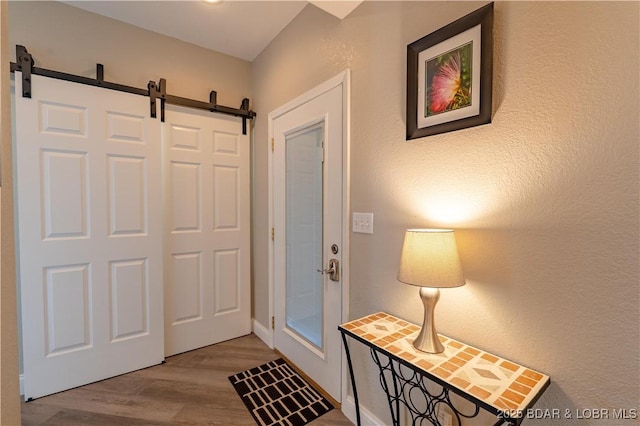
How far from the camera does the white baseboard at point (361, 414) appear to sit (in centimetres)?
148

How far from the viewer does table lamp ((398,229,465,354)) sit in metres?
0.98

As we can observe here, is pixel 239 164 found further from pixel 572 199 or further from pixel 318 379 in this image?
pixel 572 199

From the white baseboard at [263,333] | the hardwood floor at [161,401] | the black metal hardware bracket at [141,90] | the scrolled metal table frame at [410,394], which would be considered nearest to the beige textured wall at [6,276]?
the hardwood floor at [161,401]

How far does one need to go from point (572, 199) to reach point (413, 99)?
2.41ft

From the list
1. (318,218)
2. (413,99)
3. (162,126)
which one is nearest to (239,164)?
(162,126)

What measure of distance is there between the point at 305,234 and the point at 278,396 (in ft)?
3.63

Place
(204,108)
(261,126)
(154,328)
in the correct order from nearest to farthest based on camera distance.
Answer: (154,328), (204,108), (261,126)

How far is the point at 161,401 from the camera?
1.79 metres

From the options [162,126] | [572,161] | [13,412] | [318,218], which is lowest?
[13,412]

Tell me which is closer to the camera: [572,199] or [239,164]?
[572,199]

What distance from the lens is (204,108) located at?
241cm

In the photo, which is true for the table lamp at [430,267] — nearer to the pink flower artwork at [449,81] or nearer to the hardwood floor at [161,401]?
the pink flower artwork at [449,81]

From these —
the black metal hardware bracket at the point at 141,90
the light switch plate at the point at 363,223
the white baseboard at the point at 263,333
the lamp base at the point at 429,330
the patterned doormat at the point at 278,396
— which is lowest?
the patterned doormat at the point at 278,396

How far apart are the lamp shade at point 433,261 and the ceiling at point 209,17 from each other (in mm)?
1439
